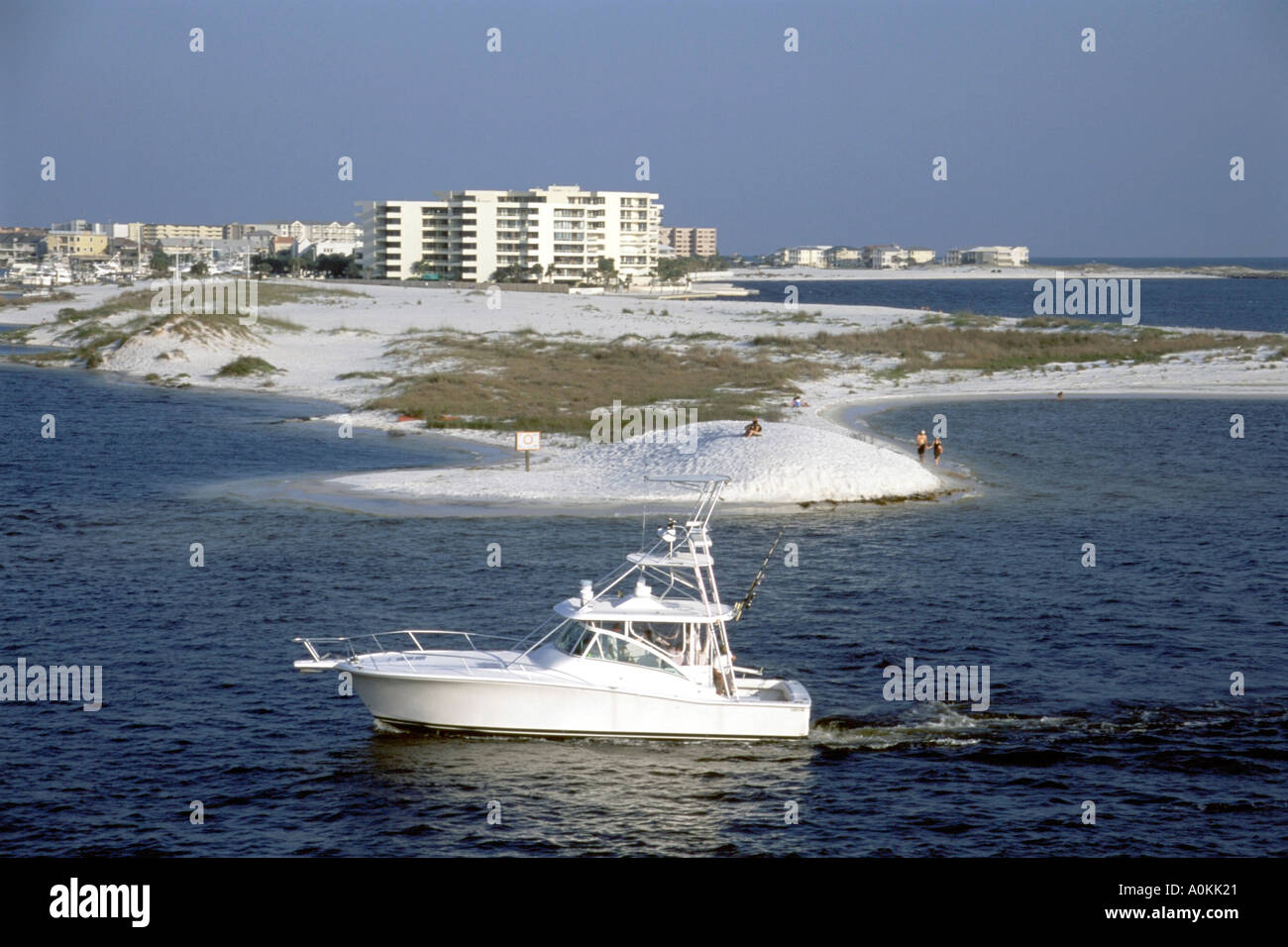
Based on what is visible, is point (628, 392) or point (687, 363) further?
point (687, 363)

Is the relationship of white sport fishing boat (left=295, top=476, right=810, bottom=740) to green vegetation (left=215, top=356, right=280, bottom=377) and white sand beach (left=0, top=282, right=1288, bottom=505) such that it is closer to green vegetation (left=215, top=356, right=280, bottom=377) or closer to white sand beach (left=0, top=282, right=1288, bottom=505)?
white sand beach (left=0, top=282, right=1288, bottom=505)

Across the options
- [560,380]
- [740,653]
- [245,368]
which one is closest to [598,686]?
[740,653]

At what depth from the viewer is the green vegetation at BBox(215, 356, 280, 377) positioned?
10794 cm

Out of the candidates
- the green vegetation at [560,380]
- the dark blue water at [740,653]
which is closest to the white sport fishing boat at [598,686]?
the dark blue water at [740,653]

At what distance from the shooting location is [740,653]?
3431cm

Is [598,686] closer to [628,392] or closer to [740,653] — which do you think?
[740,653]

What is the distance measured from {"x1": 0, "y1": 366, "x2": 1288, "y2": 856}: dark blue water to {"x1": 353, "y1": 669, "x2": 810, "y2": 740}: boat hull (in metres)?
0.42

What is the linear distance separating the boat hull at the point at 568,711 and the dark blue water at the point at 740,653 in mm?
419

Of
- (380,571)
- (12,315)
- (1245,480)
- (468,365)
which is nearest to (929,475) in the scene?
(1245,480)

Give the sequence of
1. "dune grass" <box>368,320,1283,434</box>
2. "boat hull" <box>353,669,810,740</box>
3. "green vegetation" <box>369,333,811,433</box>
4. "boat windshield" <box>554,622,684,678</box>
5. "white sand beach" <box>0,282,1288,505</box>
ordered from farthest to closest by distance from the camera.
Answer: "dune grass" <box>368,320,1283,434</box>
"green vegetation" <box>369,333,811,433</box>
"white sand beach" <box>0,282,1288,505</box>
"boat windshield" <box>554,622,684,678</box>
"boat hull" <box>353,669,810,740</box>

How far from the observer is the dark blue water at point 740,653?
24.0m

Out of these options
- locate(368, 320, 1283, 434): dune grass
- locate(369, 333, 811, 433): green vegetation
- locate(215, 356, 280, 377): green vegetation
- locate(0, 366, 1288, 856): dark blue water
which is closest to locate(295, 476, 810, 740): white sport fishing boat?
locate(0, 366, 1288, 856): dark blue water

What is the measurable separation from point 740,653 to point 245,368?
82.8 meters

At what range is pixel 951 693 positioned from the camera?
31.6 m
